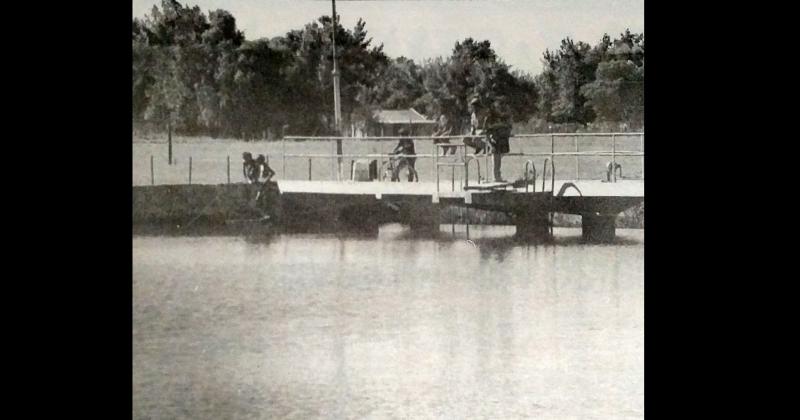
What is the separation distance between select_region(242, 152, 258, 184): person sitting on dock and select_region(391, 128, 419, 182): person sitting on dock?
3.70 feet

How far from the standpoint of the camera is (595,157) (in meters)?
7.73

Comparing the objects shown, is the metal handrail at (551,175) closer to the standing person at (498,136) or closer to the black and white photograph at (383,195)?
the black and white photograph at (383,195)

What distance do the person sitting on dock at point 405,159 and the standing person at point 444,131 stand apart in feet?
0.68

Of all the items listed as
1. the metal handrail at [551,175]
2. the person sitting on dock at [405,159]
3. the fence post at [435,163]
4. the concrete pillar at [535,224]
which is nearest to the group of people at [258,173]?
the person sitting on dock at [405,159]

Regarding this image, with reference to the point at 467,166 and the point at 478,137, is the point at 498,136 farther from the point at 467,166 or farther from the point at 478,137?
the point at 467,166

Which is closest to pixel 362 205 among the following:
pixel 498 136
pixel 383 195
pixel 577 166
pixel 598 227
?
pixel 383 195

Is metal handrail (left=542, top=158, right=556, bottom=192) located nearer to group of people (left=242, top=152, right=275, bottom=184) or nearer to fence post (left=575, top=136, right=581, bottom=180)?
fence post (left=575, top=136, right=581, bottom=180)

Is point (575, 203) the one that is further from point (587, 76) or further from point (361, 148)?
point (361, 148)

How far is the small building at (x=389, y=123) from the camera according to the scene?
7.95 metres

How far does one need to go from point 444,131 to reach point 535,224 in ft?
3.31

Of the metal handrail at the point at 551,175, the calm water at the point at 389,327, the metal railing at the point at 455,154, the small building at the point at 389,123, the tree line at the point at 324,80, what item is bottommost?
the calm water at the point at 389,327

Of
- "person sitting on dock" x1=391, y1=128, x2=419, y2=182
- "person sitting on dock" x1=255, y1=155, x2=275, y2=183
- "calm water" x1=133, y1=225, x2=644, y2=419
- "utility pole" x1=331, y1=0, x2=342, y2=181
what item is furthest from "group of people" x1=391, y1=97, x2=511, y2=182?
"person sitting on dock" x1=255, y1=155, x2=275, y2=183
